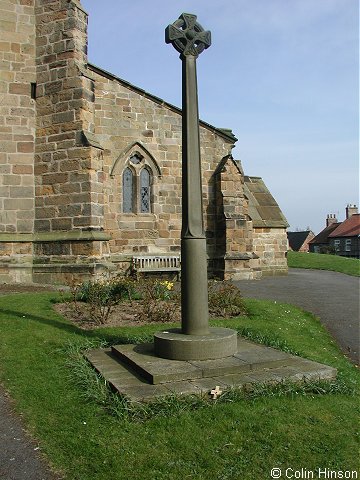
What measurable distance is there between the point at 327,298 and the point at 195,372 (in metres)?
8.30

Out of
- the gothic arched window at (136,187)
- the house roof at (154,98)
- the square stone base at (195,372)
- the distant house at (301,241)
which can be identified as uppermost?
the house roof at (154,98)

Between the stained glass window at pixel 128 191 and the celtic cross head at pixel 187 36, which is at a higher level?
the celtic cross head at pixel 187 36

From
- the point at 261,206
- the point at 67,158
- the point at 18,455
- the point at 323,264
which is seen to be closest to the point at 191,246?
the point at 18,455

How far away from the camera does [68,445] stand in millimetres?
3570

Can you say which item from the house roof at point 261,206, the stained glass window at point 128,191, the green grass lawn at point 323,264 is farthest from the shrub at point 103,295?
the green grass lawn at point 323,264

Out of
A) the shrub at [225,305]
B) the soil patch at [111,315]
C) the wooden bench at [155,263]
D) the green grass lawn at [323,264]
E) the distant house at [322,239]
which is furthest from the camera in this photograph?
the distant house at [322,239]

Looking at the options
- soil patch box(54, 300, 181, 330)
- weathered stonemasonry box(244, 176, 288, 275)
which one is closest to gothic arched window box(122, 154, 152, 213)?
weathered stonemasonry box(244, 176, 288, 275)

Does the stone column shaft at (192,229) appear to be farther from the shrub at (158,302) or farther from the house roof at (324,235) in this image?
the house roof at (324,235)

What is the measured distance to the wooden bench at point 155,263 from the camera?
1474 centimetres

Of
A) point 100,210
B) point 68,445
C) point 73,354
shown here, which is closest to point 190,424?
point 68,445

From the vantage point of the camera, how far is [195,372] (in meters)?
4.71

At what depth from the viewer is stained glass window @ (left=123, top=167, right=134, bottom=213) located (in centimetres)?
1538

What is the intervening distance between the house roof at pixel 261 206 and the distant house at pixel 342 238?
4157cm

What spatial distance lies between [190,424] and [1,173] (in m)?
10.7
